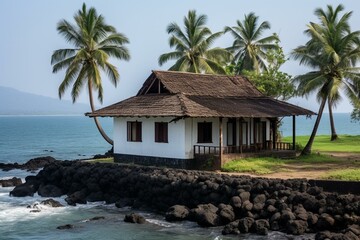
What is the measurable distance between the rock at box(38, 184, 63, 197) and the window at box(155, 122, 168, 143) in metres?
5.84

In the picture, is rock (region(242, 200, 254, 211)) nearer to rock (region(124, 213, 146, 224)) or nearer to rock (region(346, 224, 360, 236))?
rock (region(346, 224, 360, 236))

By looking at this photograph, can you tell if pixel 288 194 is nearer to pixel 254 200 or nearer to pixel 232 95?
pixel 254 200

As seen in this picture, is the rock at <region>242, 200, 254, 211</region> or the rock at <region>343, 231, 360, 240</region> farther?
the rock at <region>242, 200, 254, 211</region>

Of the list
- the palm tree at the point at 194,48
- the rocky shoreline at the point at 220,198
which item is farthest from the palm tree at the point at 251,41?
the rocky shoreline at the point at 220,198

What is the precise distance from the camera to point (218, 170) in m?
26.6

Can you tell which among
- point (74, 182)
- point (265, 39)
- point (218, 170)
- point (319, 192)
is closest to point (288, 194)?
point (319, 192)

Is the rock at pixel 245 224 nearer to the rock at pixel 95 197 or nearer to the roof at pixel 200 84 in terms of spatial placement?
the rock at pixel 95 197

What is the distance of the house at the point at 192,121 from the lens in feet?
89.5

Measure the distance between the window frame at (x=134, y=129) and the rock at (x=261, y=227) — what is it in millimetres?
11928

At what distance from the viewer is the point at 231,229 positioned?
62.3ft

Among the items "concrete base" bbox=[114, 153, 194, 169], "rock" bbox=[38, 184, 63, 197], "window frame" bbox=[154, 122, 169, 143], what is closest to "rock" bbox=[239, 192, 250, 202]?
"concrete base" bbox=[114, 153, 194, 169]

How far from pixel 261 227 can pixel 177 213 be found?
3898 mm

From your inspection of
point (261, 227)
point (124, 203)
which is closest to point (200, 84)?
point (124, 203)

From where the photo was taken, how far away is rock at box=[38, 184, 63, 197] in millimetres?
28133
